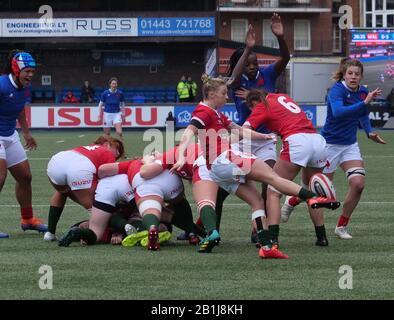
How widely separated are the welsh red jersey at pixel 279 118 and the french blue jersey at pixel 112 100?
2136 centimetres

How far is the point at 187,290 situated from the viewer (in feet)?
26.2

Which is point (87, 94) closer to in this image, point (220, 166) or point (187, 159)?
point (187, 159)

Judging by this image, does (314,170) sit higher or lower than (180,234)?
higher

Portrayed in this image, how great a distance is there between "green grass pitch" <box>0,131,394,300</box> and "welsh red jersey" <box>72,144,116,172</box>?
1.04 meters

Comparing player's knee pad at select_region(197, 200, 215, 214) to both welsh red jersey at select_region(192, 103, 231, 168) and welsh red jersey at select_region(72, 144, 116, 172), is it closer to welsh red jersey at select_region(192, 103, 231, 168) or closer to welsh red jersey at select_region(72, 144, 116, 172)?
welsh red jersey at select_region(192, 103, 231, 168)

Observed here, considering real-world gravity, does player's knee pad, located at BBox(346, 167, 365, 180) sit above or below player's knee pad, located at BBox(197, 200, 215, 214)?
above

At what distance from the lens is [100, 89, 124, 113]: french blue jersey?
3186 centimetres

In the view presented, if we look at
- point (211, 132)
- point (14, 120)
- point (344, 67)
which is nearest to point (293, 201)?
point (344, 67)

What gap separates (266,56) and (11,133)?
47.8m

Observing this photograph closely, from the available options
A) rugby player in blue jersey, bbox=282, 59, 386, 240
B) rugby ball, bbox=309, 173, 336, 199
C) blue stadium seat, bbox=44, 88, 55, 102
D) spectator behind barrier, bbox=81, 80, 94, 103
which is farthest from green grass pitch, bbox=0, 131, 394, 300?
blue stadium seat, bbox=44, 88, 55, 102

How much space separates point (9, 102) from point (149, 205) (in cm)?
242

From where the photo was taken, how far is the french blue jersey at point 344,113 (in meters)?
Result: 11.0
